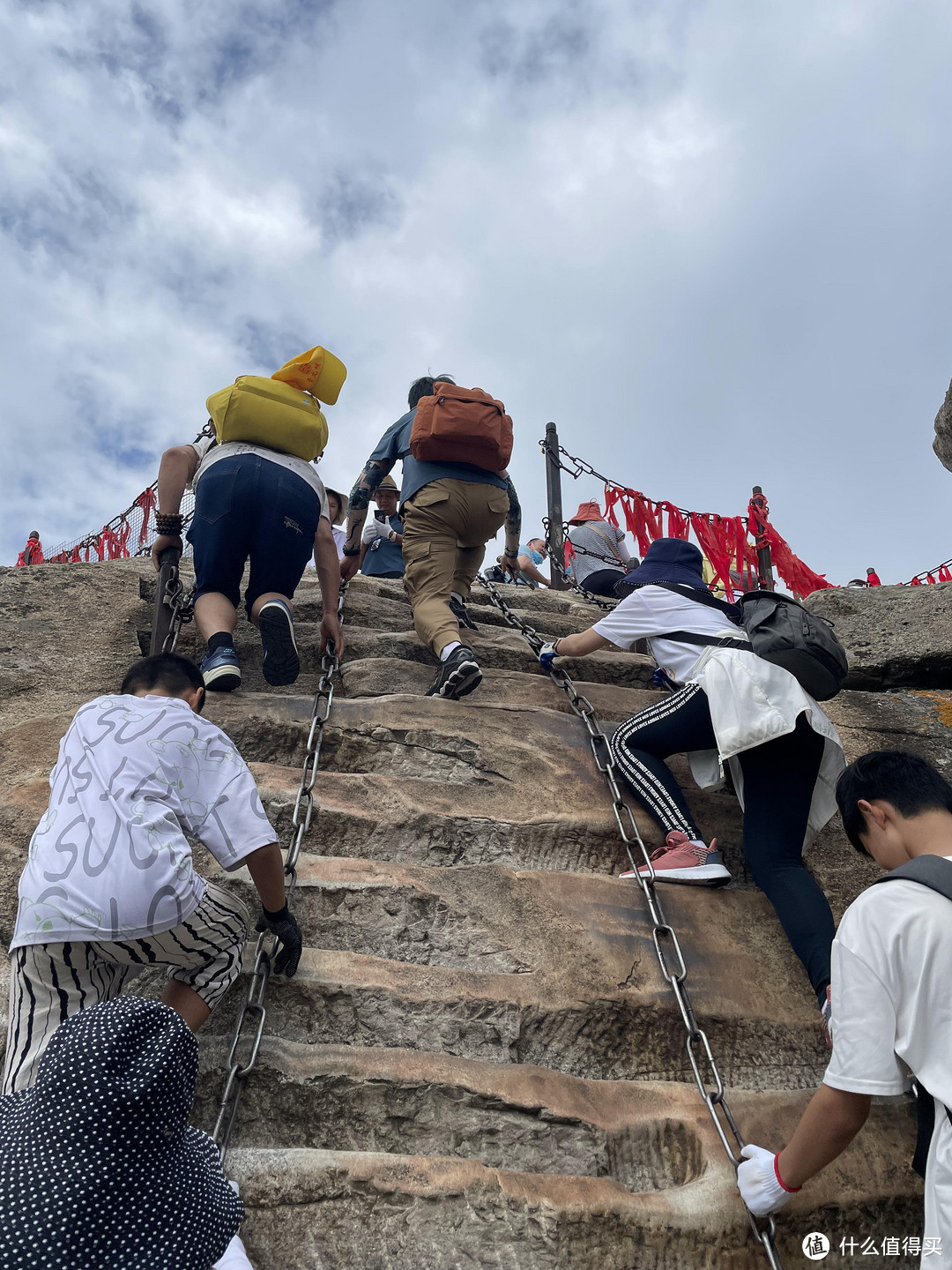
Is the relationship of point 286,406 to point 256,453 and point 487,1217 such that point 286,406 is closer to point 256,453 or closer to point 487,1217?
point 256,453

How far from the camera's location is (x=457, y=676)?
12.7ft

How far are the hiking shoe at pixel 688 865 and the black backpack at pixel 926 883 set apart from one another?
1.16 meters

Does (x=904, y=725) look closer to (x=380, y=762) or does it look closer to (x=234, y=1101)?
(x=380, y=762)

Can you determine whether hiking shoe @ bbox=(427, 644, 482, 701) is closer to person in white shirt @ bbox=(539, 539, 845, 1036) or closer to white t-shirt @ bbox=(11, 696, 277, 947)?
person in white shirt @ bbox=(539, 539, 845, 1036)

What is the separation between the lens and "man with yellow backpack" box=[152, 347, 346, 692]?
3.82 meters

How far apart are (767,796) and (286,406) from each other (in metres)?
2.77

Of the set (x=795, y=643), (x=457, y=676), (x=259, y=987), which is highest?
(x=457, y=676)

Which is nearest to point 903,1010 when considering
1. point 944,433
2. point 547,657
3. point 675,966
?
point 675,966

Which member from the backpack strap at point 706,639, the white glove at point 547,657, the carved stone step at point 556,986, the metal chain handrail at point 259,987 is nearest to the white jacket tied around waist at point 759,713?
the backpack strap at point 706,639

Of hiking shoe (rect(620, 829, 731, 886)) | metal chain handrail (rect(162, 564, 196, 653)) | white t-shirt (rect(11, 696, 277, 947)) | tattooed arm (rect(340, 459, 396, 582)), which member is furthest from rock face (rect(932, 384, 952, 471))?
white t-shirt (rect(11, 696, 277, 947))

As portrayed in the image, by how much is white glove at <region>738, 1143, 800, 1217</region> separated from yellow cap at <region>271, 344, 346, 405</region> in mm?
3655

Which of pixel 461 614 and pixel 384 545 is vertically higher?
pixel 384 545

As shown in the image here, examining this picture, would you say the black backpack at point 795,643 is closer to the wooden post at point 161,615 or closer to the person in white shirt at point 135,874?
the person in white shirt at point 135,874

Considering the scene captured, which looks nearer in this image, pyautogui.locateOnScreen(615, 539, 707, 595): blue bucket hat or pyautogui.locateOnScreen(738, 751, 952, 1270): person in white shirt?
pyautogui.locateOnScreen(738, 751, 952, 1270): person in white shirt
